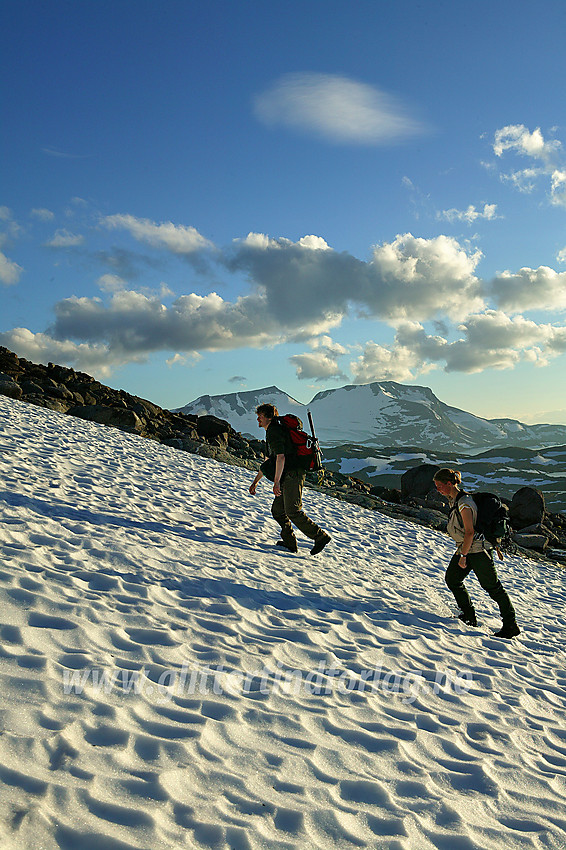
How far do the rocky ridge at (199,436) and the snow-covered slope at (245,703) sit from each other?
11.1m

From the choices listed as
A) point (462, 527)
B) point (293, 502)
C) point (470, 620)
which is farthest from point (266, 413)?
point (470, 620)

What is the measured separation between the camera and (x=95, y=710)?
3514 millimetres

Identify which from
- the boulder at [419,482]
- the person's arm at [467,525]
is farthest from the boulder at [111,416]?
the boulder at [419,482]

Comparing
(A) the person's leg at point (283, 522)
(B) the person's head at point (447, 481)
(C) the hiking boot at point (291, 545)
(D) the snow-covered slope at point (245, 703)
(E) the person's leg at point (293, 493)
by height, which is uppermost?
(B) the person's head at point (447, 481)

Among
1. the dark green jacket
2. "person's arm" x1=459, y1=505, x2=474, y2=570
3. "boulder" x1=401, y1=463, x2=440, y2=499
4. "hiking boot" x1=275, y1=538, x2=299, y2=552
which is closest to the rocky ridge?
"boulder" x1=401, y1=463, x2=440, y2=499

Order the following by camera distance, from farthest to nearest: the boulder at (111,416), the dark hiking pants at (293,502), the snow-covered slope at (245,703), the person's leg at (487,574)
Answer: the boulder at (111,416), the dark hiking pants at (293,502), the person's leg at (487,574), the snow-covered slope at (245,703)

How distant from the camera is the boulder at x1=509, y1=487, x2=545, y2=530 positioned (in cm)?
2869

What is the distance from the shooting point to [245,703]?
4.06 meters

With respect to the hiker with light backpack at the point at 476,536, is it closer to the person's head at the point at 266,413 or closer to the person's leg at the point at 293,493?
the person's leg at the point at 293,493

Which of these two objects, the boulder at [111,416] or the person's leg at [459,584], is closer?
the person's leg at [459,584]

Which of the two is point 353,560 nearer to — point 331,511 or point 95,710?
point 331,511

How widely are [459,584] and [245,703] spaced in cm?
486

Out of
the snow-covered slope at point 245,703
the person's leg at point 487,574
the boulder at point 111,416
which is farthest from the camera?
the boulder at point 111,416

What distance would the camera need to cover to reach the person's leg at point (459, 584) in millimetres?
7727
